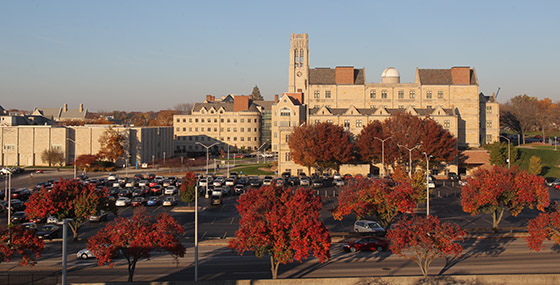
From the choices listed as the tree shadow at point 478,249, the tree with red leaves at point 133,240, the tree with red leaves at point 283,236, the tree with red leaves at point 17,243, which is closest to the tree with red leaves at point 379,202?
the tree shadow at point 478,249

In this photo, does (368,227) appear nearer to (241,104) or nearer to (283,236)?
(283,236)

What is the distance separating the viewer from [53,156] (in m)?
99.4

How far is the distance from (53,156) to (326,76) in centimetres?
5493

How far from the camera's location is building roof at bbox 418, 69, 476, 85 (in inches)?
4222

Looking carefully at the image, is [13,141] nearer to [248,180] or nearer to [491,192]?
[248,180]

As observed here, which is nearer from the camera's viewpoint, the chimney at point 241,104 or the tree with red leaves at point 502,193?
the tree with red leaves at point 502,193

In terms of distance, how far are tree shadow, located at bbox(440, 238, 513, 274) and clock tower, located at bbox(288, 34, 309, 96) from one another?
→ 107 meters

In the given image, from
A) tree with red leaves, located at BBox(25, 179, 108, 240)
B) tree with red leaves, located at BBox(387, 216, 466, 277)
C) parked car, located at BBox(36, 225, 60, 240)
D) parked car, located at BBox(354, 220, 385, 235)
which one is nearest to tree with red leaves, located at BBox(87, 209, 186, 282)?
tree with red leaves, located at BBox(387, 216, 466, 277)

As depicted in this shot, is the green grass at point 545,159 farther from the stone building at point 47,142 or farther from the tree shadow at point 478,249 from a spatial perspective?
the stone building at point 47,142

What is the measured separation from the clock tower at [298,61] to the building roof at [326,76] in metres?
32.6

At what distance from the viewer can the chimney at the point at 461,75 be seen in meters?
106

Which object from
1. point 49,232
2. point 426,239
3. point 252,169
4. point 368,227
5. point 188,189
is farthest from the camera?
point 252,169

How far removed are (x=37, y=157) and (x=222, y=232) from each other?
232 ft

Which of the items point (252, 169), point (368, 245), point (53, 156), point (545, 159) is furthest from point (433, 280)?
point (53, 156)
